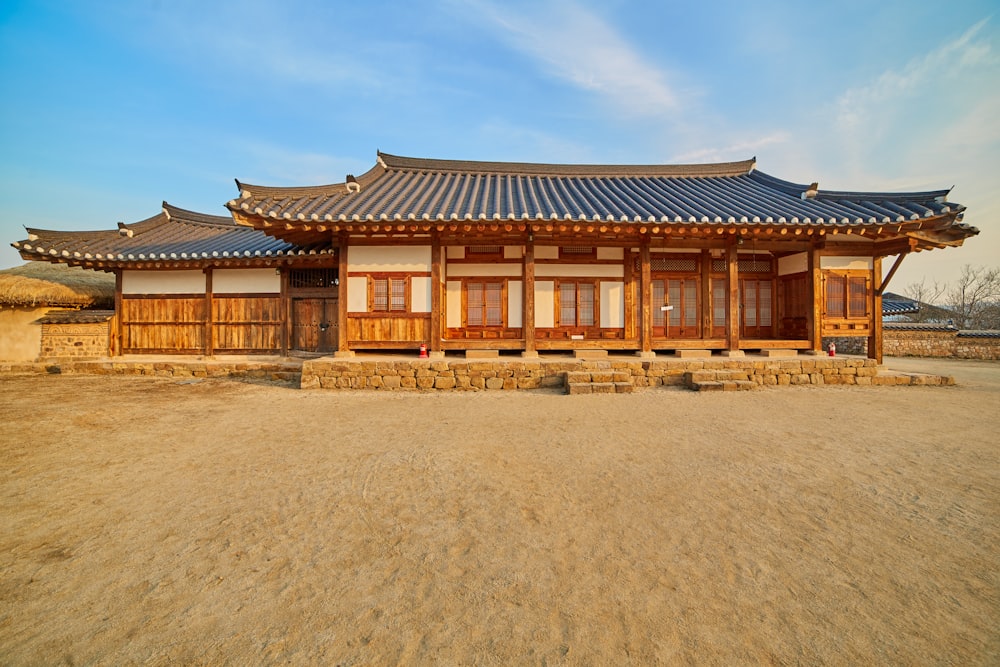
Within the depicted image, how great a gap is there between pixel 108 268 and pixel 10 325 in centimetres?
322

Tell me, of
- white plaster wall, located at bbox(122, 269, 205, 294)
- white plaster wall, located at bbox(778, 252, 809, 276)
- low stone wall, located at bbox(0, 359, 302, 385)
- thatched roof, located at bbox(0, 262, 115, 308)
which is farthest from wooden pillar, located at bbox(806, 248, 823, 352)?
thatched roof, located at bbox(0, 262, 115, 308)

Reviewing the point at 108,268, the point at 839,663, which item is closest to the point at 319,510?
the point at 839,663

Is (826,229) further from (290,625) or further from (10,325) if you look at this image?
(10,325)

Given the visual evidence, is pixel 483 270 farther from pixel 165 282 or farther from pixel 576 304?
pixel 165 282

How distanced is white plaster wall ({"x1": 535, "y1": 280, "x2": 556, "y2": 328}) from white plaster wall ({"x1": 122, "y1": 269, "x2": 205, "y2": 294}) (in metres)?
10.4

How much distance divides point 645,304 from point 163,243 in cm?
1567

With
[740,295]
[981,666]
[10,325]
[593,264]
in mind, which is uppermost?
[593,264]

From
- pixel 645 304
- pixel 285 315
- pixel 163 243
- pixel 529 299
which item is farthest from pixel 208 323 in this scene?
pixel 645 304

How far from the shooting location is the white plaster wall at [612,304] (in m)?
11.2

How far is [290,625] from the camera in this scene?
222 cm

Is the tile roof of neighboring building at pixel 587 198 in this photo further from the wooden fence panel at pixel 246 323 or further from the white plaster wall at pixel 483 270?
the wooden fence panel at pixel 246 323

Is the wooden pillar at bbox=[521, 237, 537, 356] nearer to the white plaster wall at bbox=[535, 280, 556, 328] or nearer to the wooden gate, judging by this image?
the white plaster wall at bbox=[535, 280, 556, 328]

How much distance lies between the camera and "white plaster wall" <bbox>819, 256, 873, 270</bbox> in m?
10.8

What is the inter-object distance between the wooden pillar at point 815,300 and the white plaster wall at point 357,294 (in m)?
11.7
